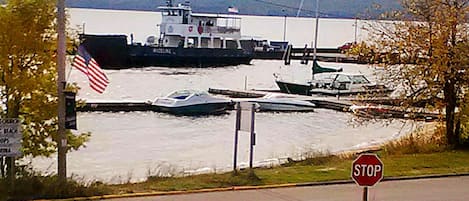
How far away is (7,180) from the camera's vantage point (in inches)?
584

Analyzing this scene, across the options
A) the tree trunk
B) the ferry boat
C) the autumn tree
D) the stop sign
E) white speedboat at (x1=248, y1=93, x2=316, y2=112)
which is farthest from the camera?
the ferry boat

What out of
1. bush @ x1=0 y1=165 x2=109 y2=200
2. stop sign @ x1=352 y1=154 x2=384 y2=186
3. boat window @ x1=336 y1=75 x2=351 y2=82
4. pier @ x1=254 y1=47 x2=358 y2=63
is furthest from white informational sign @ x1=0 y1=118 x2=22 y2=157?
pier @ x1=254 y1=47 x2=358 y2=63

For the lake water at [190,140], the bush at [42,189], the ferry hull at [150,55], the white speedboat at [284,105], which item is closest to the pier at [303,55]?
the ferry hull at [150,55]

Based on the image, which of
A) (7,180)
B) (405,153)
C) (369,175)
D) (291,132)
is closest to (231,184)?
(7,180)

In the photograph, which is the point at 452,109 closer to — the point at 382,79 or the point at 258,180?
the point at 382,79

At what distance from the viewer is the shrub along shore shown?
1466 cm

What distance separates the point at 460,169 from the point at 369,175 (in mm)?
9573

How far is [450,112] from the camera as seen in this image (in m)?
24.9

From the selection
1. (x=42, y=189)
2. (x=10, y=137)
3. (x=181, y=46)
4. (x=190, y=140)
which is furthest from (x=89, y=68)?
(x=181, y=46)

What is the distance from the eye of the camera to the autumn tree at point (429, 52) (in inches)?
932

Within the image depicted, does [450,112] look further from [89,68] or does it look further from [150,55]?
[150,55]

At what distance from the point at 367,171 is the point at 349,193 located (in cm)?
524

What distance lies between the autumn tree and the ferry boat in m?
59.6

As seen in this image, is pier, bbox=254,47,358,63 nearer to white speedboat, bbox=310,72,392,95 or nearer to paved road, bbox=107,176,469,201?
white speedboat, bbox=310,72,392,95
